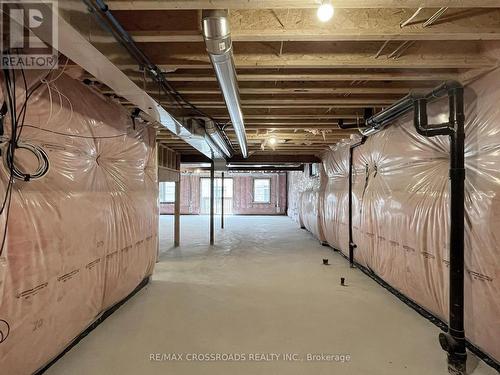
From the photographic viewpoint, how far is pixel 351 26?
1534 mm

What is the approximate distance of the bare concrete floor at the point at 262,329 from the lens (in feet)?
5.77

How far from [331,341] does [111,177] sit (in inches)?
84.8

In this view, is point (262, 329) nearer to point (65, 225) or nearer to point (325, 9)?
point (65, 225)

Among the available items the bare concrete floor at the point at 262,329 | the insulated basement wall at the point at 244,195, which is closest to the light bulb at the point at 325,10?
the bare concrete floor at the point at 262,329

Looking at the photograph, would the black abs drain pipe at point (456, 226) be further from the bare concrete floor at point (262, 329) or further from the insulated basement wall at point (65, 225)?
the insulated basement wall at point (65, 225)

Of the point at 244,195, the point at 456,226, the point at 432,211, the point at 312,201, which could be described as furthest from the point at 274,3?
the point at 244,195

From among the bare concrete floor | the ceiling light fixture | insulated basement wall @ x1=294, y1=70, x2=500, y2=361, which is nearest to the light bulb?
the ceiling light fixture

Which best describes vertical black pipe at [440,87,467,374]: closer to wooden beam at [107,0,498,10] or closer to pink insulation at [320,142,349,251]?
wooden beam at [107,0,498,10]

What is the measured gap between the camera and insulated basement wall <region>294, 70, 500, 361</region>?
1718 millimetres

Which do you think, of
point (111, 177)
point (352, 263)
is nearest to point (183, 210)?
point (352, 263)

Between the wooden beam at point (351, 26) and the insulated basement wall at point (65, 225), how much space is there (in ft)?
2.52

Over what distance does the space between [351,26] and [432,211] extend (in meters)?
1.58

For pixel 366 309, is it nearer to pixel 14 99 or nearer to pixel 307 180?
pixel 14 99

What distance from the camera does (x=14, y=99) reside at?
55.2 inches
